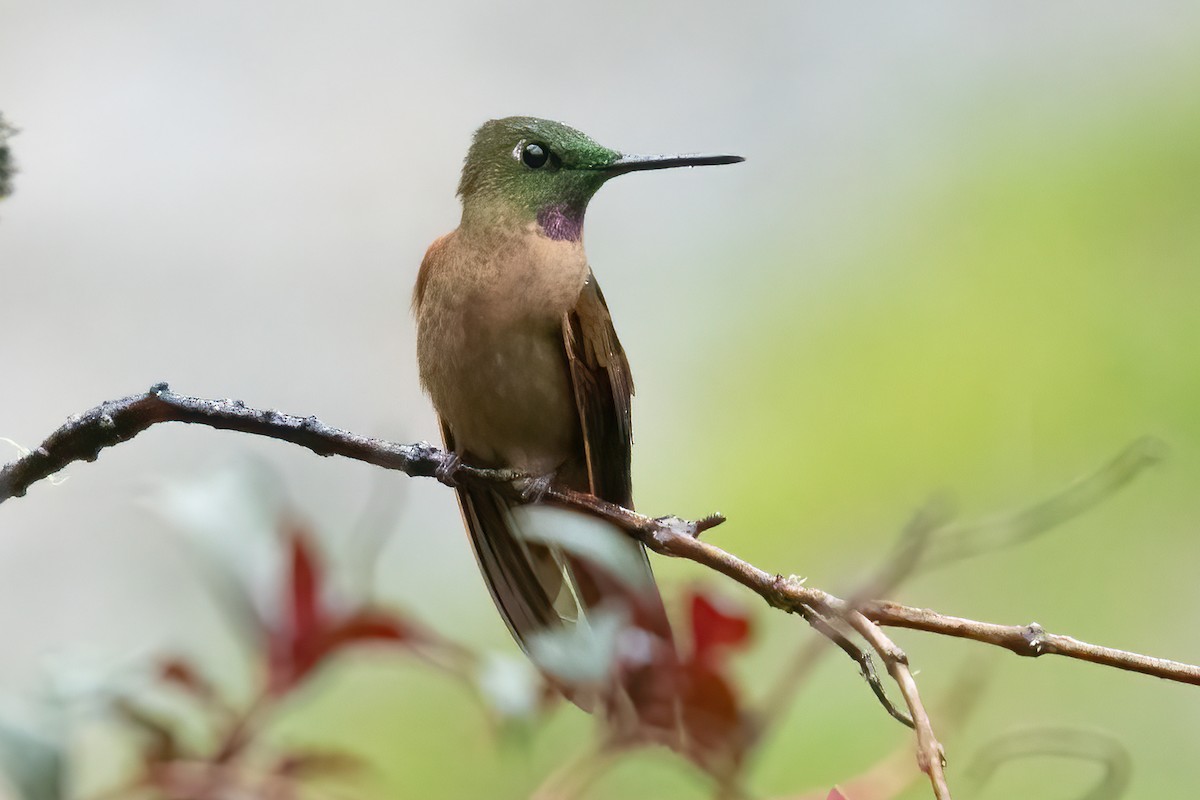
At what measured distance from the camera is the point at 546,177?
1.30 metres

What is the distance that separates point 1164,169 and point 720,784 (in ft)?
8.80

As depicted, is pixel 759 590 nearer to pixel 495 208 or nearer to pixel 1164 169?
pixel 495 208

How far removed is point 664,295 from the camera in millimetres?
3090

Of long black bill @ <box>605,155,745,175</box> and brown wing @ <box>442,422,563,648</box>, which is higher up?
long black bill @ <box>605,155,745,175</box>

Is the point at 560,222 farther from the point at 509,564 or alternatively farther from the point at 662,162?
the point at 509,564

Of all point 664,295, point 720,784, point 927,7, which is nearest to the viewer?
point 720,784

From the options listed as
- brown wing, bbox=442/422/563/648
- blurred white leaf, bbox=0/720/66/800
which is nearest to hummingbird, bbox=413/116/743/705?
brown wing, bbox=442/422/563/648

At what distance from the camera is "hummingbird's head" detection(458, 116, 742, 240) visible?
4.23 feet

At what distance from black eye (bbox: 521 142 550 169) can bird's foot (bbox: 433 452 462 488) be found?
403mm

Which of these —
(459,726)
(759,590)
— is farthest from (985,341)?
(759,590)

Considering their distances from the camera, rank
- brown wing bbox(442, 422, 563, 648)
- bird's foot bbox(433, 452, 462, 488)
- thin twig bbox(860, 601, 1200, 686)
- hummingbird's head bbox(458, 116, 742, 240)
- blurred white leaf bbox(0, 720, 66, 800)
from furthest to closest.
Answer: hummingbird's head bbox(458, 116, 742, 240) → brown wing bbox(442, 422, 563, 648) → bird's foot bbox(433, 452, 462, 488) → thin twig bbox(860, 601, 1200, 686) → blurred white leaf bbox(0, 720, 66, 800)

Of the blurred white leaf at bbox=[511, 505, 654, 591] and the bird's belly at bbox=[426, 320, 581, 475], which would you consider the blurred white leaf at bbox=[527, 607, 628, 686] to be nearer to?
the blurred white leaf at bbox=[511, 505, 654, 591]

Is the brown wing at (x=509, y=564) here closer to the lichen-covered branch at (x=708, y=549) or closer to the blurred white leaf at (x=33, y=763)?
the lichen-covered branch at (x=708, y=549)

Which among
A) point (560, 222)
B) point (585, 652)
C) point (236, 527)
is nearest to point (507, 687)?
point (585, 652)
